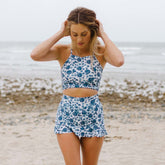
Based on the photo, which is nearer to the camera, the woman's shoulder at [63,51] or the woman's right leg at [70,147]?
the woman's right leg at [70,147]

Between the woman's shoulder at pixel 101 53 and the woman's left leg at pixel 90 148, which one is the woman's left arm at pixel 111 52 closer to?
the woman's shoulder at pixel 101 53

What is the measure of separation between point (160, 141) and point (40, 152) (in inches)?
107

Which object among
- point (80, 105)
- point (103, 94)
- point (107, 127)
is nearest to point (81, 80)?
point (80, 105)

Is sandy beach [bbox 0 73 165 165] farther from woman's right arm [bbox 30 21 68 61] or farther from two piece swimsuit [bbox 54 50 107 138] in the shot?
woman's right arm [bbox 30 21 68 61]

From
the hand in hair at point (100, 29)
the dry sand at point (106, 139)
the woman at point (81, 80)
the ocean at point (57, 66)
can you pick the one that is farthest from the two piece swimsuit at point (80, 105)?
the ocean at point (57, 66)

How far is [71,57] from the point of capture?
3344 mm

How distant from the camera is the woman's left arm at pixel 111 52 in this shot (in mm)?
3289

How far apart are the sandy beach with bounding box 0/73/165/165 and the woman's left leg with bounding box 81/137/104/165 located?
2849 millimetres

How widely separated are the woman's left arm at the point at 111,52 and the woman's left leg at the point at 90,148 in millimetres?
782

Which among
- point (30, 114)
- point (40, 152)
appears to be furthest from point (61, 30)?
point (30, 114)

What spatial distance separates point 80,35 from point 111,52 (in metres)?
0.35

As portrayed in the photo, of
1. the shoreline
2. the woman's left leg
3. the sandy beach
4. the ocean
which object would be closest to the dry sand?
the sandy beach

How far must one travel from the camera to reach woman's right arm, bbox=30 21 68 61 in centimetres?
329

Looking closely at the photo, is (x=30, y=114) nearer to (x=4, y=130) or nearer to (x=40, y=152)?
(x=4, y=130)
